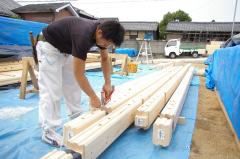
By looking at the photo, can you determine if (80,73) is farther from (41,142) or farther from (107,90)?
(41,142)

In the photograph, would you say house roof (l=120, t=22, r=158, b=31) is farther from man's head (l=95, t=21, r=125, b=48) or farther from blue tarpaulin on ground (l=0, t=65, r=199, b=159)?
man's head (l=95, t=21, r=125, b=48)

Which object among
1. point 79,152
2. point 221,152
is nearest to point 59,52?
point 79,152

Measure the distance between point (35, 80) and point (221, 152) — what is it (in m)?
3.29

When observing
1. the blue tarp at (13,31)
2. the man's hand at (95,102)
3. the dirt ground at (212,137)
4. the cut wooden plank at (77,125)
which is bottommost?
the dirt ground at (212,137)

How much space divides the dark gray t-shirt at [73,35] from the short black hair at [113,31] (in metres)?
0.14

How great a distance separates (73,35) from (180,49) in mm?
19046

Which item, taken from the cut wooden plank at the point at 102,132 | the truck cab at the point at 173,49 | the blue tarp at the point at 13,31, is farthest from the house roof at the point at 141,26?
the cut wooden plank at the point at 102,132

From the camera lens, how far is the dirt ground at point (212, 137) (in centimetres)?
224

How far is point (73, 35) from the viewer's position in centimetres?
185

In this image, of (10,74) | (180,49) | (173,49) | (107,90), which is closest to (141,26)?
(180,49)

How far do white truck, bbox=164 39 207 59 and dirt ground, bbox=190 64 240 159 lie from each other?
16.1 meters

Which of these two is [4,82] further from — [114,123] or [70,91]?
[114,123]

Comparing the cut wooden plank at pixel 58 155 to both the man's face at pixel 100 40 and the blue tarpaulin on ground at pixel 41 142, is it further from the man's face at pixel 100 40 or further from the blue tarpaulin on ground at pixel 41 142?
the man's face at pixel 100 40

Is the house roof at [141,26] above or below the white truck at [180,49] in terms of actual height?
above
